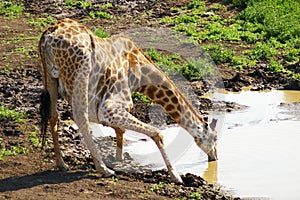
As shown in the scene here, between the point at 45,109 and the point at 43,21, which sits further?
the point at 43,21

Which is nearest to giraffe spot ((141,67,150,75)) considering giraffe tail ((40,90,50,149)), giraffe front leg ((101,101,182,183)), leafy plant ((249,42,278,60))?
giraffe front leg ((101,101,182,183))

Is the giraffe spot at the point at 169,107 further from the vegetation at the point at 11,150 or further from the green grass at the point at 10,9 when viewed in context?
the green grass at the point at 10,9

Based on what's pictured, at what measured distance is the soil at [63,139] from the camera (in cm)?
1106

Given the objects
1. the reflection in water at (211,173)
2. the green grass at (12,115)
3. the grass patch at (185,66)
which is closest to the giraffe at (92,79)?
the reflection in water at (211,173)

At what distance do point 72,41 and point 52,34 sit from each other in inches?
11.8

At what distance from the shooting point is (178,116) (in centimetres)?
1271

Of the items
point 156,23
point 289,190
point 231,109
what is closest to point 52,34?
point 289,190

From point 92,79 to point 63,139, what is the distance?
5.76ft

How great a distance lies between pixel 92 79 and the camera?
11.9 meters

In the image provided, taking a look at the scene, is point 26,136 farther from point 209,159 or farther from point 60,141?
point 209,159

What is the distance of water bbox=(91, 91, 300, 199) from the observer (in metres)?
12.4

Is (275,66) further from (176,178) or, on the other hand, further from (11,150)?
(11,150)

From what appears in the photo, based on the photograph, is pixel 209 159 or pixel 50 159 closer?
pixel 50 159

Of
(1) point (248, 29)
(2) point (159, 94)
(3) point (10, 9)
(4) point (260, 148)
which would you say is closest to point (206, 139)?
(2) point (159, 94)
